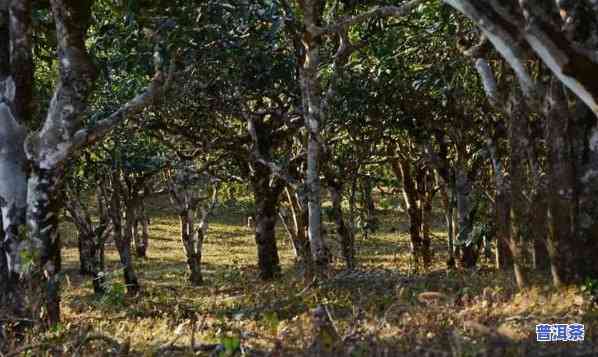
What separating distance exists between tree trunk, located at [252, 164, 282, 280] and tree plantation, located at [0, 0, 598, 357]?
0.15 feet

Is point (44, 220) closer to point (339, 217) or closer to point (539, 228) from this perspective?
point (539, 228)

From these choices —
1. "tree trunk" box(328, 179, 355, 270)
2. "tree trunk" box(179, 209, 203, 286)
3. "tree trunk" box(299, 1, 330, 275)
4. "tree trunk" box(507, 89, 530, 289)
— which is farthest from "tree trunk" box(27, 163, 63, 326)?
"tree trunk" box(179, 209, 203, 286)

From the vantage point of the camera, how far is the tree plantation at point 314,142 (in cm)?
717

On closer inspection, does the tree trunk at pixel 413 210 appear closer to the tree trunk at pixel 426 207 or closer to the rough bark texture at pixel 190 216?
the tree trunk at pixel 426 207

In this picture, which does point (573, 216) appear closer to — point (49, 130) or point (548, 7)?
point (548, 7)

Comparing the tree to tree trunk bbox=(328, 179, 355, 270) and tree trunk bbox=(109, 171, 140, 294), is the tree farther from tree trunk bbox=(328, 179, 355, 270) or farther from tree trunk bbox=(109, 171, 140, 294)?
tree trunk bbox=(328, 179, 355, 270)

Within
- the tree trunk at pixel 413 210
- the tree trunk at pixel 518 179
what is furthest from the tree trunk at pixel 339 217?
the tree trunk at pixel 518 179

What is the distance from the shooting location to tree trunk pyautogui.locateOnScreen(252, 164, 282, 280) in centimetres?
2025

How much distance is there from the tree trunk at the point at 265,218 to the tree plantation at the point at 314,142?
0.15ft

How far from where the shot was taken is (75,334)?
8.58 metres

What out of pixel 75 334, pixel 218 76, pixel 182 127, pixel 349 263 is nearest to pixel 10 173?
pixel 75 334

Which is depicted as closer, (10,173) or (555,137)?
(555,137)

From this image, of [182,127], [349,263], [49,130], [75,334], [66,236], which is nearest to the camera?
[75,334]

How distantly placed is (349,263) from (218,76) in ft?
28.0
